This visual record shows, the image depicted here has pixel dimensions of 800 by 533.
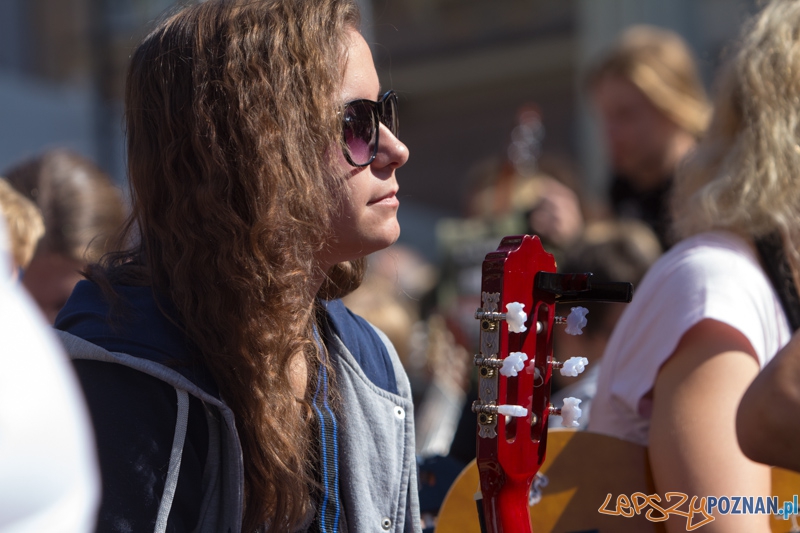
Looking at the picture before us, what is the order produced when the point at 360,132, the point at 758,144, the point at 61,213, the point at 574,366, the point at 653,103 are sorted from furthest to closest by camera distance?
the point at 653,103, the point at 61,213, the point at 758,144, the point at 360,132, the point at 574,366

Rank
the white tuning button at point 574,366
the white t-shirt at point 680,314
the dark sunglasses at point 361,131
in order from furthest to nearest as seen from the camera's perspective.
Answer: the white t-shirt at point 680,314, the dark sunglasses at point 361,131, the white tuning button at point 574,366

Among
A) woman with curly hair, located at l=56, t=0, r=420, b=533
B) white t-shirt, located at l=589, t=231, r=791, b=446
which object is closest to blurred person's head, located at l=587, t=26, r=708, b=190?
white t-shirt, located at l=589, t=231, r=791, b=446

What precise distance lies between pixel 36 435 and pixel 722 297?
142 centimetres

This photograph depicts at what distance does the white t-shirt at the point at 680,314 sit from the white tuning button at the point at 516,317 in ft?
1.79

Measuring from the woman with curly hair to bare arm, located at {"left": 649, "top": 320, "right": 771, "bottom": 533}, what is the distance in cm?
51

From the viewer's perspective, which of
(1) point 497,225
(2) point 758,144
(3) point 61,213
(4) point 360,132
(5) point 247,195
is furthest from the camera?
(1) point 497,225

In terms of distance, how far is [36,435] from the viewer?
563 mm

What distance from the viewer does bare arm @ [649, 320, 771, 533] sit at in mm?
1567

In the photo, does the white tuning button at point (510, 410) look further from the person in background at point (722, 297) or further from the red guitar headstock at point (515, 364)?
the person in background at point (722, 297)

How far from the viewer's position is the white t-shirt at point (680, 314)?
5.55 feet

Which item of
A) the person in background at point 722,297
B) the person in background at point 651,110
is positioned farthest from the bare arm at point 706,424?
the person in background at point 651,110

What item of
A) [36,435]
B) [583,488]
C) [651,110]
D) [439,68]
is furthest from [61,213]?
[439,68]

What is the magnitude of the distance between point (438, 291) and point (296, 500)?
122 inches

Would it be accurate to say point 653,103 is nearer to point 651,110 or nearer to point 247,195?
point 651,110
